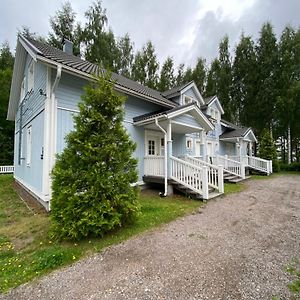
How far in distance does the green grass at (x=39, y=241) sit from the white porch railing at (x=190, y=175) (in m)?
0.65

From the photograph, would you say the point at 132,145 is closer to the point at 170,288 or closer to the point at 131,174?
the point at 131,174

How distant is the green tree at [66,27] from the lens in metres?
20.0

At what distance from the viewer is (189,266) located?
3025 mm

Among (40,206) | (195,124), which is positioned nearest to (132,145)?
(40,206)

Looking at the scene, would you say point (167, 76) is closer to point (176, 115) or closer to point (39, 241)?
point (176, 115)

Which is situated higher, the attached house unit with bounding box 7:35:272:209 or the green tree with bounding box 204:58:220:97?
the green tree with bounding box 204:58:220:97

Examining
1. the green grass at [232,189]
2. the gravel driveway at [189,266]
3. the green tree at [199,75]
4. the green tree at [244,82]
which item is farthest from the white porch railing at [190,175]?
the green tree at [199,75]

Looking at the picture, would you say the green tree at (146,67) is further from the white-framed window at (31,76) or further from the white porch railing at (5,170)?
the white porch railing at (5,170)

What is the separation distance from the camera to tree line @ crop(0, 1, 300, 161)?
20.0m

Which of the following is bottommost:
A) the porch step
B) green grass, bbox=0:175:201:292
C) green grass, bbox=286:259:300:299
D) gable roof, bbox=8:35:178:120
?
green grass, bbox=0:175:201:292

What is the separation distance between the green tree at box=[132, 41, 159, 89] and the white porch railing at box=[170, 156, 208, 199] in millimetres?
18485

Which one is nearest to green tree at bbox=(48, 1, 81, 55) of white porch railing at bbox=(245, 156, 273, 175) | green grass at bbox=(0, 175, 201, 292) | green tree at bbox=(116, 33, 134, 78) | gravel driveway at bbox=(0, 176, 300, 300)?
green tree at bbox=(116, 33, 134, 78)

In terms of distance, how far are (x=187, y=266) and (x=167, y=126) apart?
19.1ft

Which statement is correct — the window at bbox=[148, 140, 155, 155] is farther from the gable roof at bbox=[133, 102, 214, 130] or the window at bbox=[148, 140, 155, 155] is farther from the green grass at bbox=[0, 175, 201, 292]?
the green grass at bbox=[0, 175, 201, 292]
